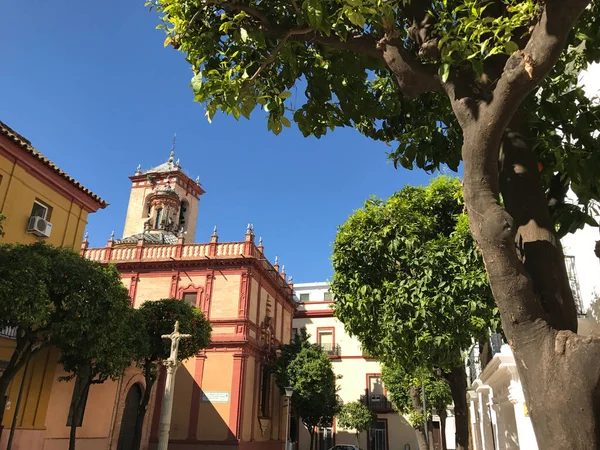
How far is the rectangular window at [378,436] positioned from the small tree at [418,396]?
16.9ft

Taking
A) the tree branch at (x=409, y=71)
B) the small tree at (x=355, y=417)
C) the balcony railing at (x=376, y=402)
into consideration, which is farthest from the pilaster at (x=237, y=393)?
the tree branch at (x=409, y=71)

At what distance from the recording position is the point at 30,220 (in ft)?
50.6

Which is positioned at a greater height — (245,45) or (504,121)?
(245,45)

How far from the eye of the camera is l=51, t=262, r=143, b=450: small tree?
504 inches

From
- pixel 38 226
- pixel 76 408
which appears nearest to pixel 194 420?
pixel 76 408

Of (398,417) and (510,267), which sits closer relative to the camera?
(510,267)

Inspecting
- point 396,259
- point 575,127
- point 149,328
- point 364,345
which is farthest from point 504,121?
point 149,328

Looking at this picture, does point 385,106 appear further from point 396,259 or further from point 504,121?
point 396,259

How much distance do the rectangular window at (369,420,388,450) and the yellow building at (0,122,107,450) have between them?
28530mm

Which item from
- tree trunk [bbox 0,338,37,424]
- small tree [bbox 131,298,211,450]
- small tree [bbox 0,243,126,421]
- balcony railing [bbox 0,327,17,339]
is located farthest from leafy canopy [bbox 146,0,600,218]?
small tree [bbox 131,298,211,450]

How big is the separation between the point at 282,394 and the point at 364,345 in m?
21.4

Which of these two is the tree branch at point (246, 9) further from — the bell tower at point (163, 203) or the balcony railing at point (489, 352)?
the bell tower at point (163, 203)

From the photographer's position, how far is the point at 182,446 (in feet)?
84.9

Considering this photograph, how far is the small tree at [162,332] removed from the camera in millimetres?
18562
